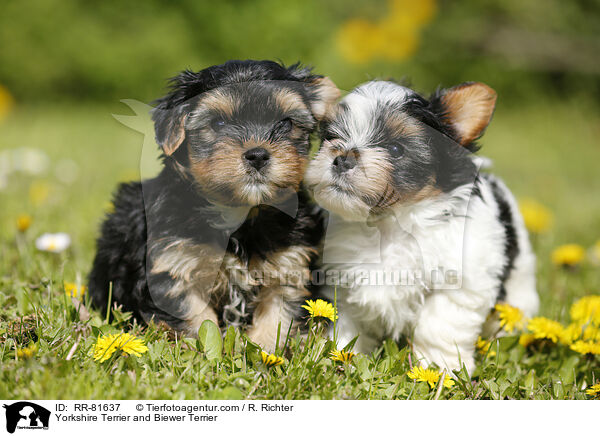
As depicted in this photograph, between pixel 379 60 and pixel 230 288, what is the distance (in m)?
8.03

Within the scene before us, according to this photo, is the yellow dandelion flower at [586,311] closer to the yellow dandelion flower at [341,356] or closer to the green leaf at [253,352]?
the yellow dandelion flower at [341,356]

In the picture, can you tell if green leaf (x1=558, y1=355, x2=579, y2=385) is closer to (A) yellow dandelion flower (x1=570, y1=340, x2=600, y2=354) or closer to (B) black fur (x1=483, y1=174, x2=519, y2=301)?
(A) yellow dandelion flower (x1=570, y1=340, x2=600, y2=354)

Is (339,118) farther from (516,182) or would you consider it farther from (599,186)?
(599,186)

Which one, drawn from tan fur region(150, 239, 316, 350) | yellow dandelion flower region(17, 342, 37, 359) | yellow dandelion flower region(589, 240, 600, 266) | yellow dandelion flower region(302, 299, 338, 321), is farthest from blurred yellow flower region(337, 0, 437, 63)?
yellow dandelion flower region(17, 342, 37, 359)

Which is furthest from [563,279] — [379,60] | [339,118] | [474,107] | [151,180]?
[379,60]

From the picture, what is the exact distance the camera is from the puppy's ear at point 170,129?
98.8 inches

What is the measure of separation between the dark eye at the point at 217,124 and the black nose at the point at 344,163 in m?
0.49

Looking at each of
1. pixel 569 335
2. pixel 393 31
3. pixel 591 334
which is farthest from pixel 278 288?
pixel 393 31

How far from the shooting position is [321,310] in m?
2.58

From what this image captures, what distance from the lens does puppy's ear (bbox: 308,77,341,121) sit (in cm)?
264

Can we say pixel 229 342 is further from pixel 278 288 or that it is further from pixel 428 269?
pixel 428 269

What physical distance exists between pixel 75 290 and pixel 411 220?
5.64ft

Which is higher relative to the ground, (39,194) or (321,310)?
(39,194)

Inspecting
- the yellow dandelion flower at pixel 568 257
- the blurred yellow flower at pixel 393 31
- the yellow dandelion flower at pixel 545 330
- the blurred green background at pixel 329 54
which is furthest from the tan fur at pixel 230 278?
the blurred yellow flower at pixel 393 31
